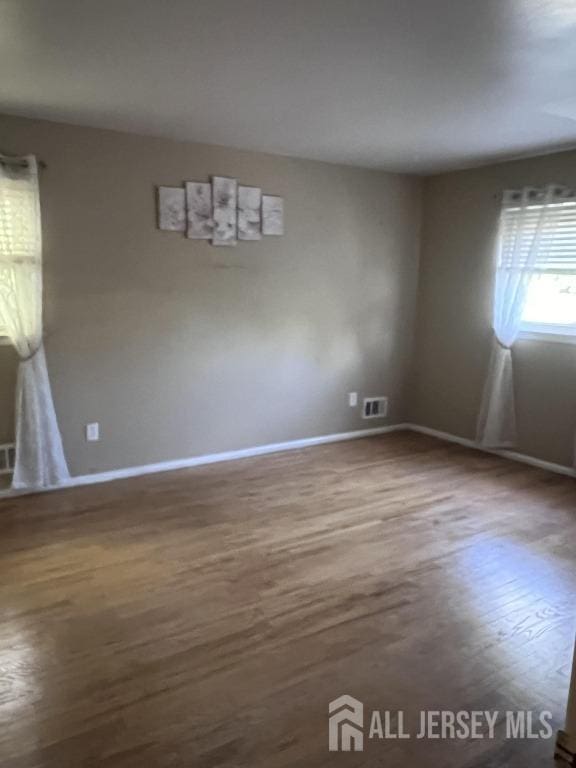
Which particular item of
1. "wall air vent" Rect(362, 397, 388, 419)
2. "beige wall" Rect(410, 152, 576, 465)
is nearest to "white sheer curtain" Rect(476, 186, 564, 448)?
"beige wall" Rect(410, 152, 576, 465)

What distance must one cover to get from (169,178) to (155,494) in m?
2.13

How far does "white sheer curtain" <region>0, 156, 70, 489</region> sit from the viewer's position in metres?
3.43

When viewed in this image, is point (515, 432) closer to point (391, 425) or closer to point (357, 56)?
point (391, 425)

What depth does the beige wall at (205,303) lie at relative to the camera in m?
3.73

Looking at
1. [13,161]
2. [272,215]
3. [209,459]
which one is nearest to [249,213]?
[272,215]

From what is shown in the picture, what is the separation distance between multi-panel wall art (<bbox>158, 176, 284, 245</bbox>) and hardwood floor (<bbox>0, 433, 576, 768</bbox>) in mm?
1782

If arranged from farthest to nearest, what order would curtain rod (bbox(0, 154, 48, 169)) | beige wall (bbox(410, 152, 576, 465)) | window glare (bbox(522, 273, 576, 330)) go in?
1. beige wall (bbox(410, 152, 576, 465))
2. window glare (bbox(522, 273, 576, 330))
3. curtain rod (bbox(0, 154, 48, 169))

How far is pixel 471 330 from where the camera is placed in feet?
16.3

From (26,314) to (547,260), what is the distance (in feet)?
11.8

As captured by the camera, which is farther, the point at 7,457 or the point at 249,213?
the point at 249,213

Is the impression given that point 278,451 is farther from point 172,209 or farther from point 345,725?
point 345,725

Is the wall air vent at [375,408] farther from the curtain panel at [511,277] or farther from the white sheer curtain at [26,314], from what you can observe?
the white sheer curtain at [26,314]

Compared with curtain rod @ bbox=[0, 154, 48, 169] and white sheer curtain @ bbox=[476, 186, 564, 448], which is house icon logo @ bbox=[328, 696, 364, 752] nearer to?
white sheer curtain @ bbox=[476, 186, 564, 448]

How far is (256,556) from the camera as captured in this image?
9.77ft
